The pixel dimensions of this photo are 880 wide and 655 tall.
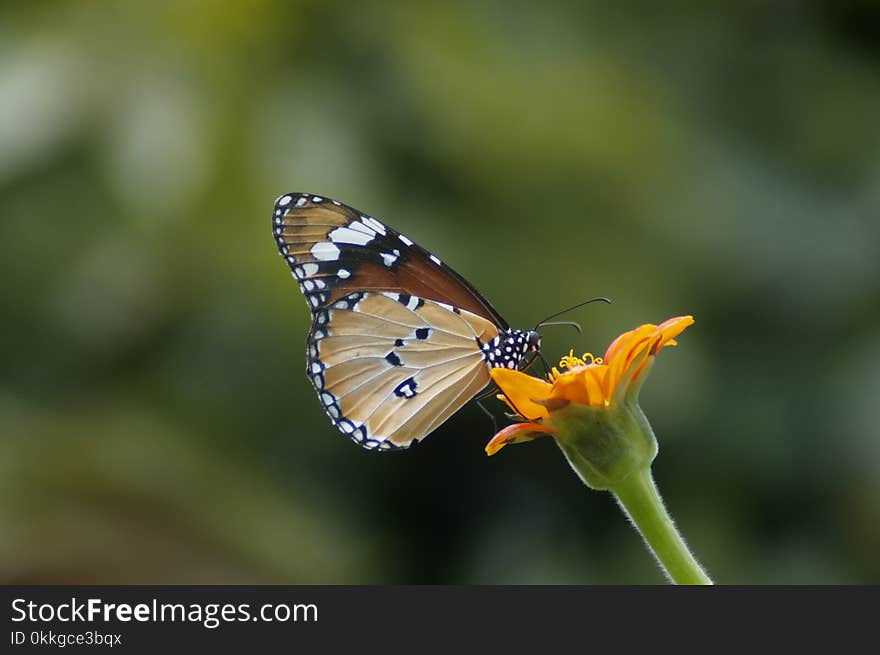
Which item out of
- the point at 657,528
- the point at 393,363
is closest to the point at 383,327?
the point at 393,363

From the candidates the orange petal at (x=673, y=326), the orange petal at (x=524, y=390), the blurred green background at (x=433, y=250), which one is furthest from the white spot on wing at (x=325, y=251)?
the orange petal at (x=673, y=326)

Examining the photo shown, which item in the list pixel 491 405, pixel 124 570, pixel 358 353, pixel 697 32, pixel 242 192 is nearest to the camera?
pixel 358 353

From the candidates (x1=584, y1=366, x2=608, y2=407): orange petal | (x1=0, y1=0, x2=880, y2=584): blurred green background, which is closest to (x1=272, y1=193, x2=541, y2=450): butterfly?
(x1=0, y1=0, x2=880, y2=584): blurred green background

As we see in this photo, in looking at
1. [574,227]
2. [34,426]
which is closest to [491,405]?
[574,227]

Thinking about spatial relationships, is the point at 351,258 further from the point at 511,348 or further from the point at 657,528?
the point at 657,528

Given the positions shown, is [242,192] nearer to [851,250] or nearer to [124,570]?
[124,570]

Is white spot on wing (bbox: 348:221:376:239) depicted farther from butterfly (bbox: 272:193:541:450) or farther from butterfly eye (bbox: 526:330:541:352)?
butterfly eye (bbox: 526:330:541:352)
